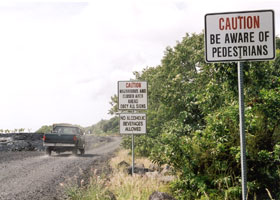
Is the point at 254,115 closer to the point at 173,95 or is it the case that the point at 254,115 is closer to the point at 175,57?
the point at 173,95

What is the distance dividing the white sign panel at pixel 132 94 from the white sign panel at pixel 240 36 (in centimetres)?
645

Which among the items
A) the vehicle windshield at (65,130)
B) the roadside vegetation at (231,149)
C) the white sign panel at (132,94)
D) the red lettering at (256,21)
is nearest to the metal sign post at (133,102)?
the white sign panel at (132,94)

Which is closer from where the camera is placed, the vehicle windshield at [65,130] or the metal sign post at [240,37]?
the metal sign post at [240,37]

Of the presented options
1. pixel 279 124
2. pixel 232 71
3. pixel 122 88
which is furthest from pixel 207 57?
pixel 122 88

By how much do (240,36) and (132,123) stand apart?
22.7ft

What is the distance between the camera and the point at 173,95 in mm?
14984

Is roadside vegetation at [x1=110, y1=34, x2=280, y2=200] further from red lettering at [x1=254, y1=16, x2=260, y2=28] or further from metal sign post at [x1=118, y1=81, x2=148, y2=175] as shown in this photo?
metal sign post at [x1=118, y1=81, x2=148, y2=175]

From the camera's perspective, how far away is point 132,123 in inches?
473

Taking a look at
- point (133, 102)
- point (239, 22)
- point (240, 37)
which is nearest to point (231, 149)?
point (240, 37)

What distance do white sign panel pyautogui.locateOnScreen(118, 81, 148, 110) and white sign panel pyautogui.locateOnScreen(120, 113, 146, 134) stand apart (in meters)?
0.31

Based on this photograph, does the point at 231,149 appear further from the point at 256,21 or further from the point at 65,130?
the point at 65,130

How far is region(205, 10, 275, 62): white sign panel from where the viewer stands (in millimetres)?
5523

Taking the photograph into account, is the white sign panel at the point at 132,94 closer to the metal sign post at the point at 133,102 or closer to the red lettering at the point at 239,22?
the metal sign post at the point at 133,102

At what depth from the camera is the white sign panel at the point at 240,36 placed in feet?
18.1
